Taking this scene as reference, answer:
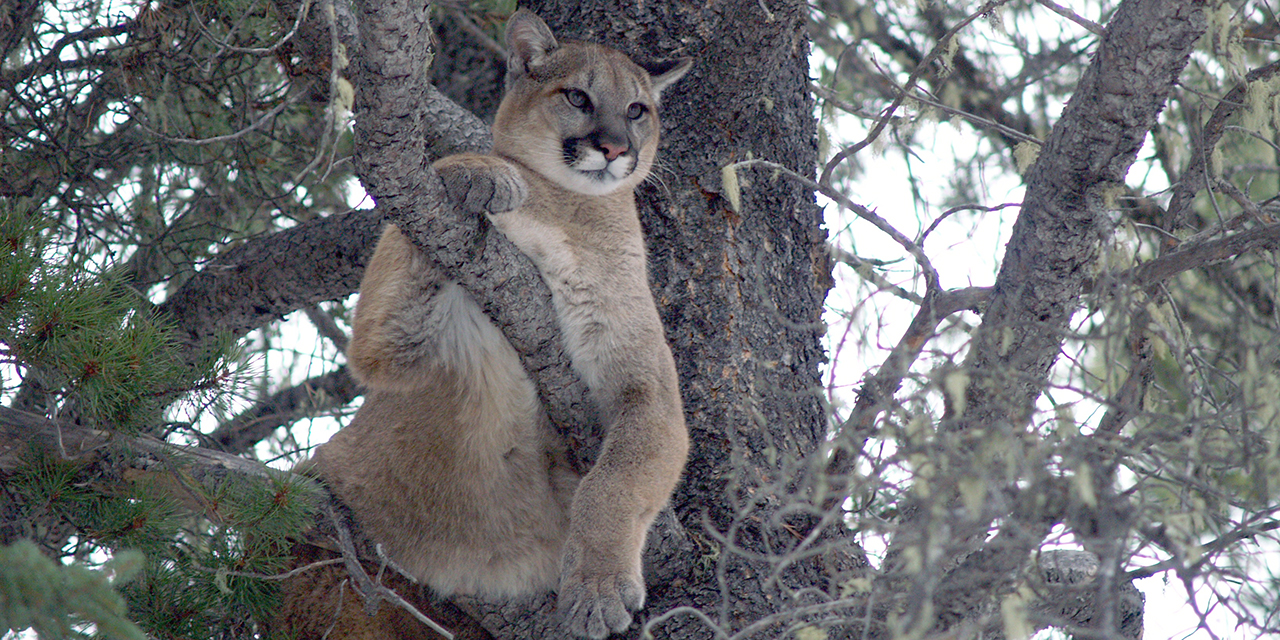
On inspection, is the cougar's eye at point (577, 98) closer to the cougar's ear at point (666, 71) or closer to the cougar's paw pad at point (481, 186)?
the cougar's ear at point (666, 71)

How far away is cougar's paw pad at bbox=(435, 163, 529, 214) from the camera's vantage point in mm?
2965

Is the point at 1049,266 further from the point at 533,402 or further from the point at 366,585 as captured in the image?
the point at 366,585

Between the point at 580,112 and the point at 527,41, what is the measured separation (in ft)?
1.15

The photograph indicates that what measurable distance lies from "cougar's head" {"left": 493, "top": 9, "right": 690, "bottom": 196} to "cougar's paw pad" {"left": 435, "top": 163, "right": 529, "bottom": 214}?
2.25 feet

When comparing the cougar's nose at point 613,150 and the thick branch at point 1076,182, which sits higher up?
the cougar's nose at point 613,150

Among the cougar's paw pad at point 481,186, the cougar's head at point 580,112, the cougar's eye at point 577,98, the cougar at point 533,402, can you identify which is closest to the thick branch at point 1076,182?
the cougar at point 533,402

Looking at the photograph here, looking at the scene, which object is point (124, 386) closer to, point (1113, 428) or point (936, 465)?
point (936, 465)

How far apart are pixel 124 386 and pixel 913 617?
87.2 inches

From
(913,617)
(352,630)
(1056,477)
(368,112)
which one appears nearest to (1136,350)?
(1056,477)

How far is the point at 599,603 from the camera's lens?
10.5ft

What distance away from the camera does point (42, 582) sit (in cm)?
186

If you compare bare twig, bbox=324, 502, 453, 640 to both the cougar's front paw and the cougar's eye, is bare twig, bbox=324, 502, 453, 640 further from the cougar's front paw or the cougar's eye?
the cougar's eye

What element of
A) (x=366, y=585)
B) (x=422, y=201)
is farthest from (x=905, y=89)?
(x=366, y=585)

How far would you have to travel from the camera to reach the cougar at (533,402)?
3328 mm
